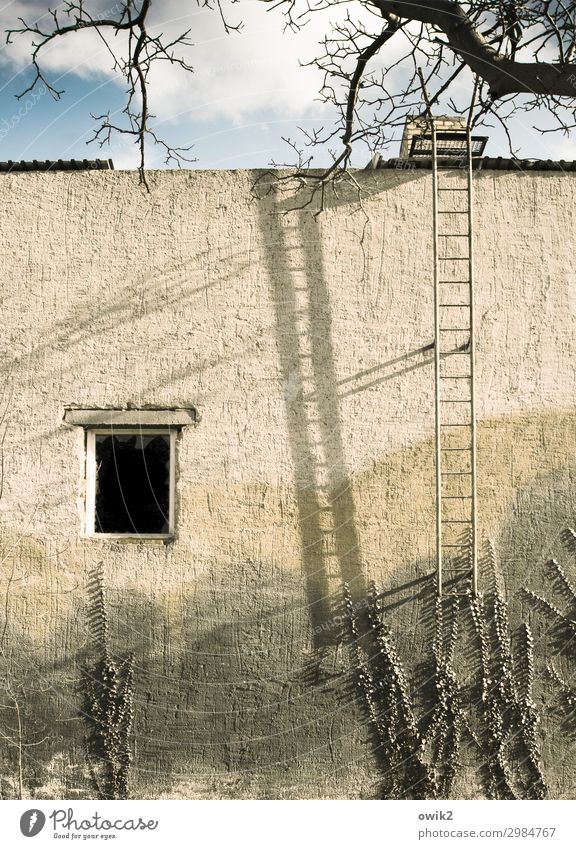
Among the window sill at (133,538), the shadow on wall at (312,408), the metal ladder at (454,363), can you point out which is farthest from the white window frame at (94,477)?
the metal ladder at (454,363)

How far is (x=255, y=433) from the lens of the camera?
7.04 meters

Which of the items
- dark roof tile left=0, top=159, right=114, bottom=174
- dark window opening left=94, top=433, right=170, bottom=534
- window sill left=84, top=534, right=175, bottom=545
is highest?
dark roof tile left=0, top=159, right=114, bottom=174

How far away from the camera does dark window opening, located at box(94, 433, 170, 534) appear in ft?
23.4

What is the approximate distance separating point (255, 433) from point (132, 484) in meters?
1.05

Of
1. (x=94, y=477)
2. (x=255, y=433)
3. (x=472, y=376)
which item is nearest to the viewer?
(x=472, y=376)

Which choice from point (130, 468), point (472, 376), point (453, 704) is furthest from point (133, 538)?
point (472, 376)

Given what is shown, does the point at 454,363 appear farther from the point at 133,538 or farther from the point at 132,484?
the point at 133,538

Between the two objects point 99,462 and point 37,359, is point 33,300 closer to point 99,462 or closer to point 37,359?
point 37,359

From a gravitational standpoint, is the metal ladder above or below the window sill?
above

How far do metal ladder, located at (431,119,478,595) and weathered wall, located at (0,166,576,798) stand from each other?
0.38ft

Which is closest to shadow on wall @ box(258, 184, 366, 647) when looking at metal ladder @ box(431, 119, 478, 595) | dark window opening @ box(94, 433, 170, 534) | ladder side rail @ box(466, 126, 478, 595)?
metal ladder @ box(431, 119, 478, 595)

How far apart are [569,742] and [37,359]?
4.98 meters

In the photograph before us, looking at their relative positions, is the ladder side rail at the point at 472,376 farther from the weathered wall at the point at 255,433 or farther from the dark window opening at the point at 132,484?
the dark window opening at the point at 132,484

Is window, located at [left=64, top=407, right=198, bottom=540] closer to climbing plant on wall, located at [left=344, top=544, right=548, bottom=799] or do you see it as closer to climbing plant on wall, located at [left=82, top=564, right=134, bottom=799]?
climbing plant on wall, located at [left=82, top=564, right=134, bottom=799]
